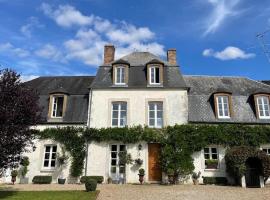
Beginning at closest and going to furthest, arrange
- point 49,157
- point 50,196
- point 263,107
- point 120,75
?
point 50,196 < point 49,157 < point 263,107 < point 120,75

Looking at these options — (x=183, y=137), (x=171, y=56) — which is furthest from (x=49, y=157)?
(x=171, y=56)

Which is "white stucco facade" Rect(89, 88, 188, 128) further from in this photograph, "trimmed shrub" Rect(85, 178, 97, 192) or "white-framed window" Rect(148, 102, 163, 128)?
"trimmed shrub" Rect(85, 178, 97, 192)

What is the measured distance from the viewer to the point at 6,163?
12.0 metres

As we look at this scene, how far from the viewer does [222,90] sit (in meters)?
19.3

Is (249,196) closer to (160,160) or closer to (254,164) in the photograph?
(254,164)

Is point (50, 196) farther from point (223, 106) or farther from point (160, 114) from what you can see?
point (223, 106)

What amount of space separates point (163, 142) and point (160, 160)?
1.14 meters

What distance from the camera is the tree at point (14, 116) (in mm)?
11758

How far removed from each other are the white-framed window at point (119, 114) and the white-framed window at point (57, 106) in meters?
3.78

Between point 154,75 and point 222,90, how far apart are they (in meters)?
4.76

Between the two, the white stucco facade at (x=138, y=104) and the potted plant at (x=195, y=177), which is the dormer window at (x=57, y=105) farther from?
the potted plant at (x=195, y=177)

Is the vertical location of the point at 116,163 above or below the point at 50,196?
above

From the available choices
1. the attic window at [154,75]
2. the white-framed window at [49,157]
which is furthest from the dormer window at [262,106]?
the white-framed window at [49,157]

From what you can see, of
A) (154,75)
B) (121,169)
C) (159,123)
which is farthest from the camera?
(154,75)
